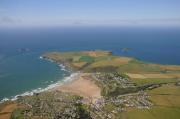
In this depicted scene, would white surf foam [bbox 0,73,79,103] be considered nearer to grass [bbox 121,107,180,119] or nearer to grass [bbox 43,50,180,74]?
grass [bbox 43,50,180,74]

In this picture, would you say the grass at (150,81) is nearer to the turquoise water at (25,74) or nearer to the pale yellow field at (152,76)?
the pale yellow field at (152,76)

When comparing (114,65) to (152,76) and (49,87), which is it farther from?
(49,87)

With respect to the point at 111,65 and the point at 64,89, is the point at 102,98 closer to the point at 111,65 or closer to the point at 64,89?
the point at 64,89

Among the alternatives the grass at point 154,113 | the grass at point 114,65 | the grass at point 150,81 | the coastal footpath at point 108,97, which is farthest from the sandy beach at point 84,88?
the grass at point 114,65

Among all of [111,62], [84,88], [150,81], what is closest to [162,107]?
[150,81]

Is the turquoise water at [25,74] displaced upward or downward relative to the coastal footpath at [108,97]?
downward

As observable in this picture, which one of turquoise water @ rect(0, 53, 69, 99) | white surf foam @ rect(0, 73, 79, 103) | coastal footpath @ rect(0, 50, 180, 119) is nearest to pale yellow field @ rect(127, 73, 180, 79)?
coastal footpath @ rect(0, 50, 180, 119)

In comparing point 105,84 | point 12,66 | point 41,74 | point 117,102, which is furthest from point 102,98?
point 12,66
